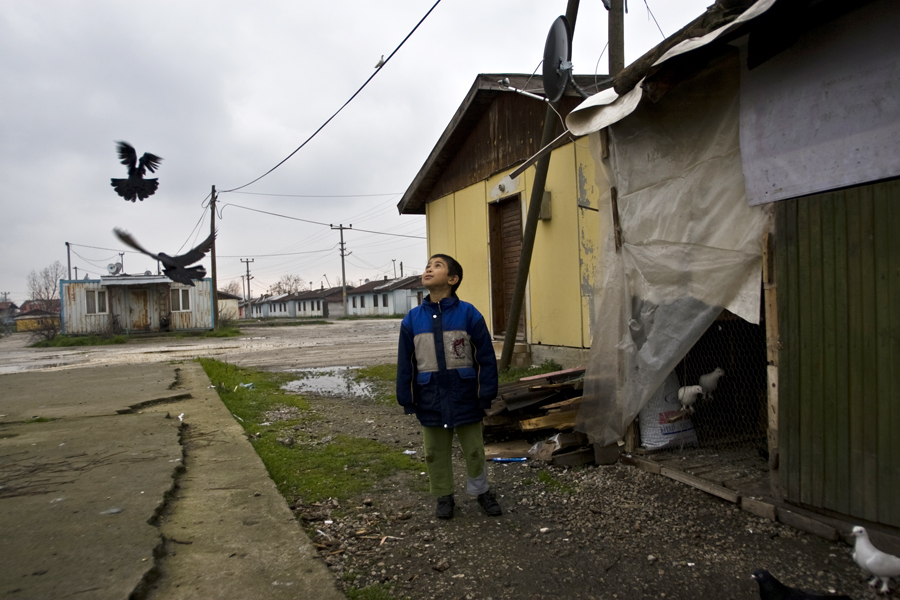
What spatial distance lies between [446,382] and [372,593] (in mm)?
1205

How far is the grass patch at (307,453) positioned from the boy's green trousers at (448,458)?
29.3 inches

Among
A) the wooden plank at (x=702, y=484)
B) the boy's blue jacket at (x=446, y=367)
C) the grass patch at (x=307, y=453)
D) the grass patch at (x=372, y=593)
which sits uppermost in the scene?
the boy's blue jacket at (x=446, y=367)

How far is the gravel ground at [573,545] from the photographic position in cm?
246

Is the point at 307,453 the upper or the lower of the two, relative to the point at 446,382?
lower

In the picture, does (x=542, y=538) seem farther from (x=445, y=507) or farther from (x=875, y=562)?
(x=875, y=562)

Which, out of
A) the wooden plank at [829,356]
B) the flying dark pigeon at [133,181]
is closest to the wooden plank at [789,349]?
the wooden plank at [829,356]

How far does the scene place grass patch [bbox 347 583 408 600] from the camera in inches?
92.1

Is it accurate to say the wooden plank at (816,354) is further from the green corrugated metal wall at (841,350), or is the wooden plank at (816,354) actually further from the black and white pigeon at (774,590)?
the black and white pigeon at (774,590)

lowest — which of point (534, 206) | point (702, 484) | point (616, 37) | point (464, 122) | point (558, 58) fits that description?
point (702, 484)

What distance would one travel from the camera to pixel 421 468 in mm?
4281

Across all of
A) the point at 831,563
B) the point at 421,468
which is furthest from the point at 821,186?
the point at 421,468

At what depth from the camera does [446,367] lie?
3258mm

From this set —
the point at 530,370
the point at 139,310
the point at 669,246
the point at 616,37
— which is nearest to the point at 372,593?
the point at 669,246

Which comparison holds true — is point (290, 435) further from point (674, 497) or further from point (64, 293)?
point (64, 293)
